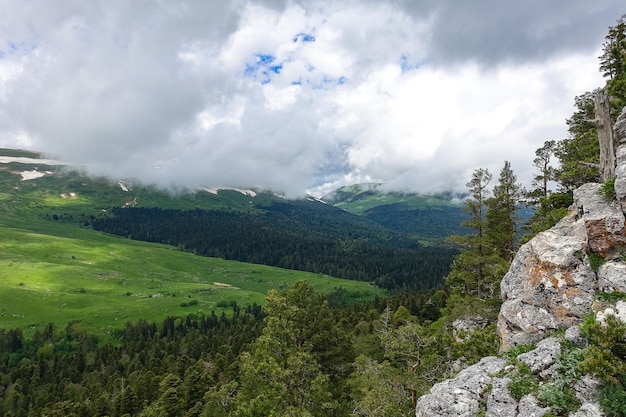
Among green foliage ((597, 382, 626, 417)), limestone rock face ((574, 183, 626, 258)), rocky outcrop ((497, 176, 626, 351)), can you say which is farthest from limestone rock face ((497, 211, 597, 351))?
green foliage ((597, 382, 626, 417))

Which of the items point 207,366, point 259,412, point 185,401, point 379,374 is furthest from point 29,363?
point 379,374

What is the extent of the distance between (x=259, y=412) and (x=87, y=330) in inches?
6375

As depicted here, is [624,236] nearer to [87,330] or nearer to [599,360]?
[599,360]

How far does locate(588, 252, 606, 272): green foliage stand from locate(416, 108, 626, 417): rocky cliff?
43 millimetres

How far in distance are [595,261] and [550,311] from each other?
3661 millimetres

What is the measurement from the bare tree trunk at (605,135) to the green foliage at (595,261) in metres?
8.98

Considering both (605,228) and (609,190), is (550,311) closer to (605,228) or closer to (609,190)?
(605,228)

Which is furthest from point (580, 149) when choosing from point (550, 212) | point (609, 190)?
point (609, 190)

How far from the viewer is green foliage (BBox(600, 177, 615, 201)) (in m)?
20.4

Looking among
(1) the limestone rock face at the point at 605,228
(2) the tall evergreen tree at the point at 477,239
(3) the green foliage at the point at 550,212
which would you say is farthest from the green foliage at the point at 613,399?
(2) the tall evergreen tree at the point at 477,239

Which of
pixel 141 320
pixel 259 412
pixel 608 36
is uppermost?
pixel 608 36

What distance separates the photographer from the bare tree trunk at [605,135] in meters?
25.0

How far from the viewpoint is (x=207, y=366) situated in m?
85.3

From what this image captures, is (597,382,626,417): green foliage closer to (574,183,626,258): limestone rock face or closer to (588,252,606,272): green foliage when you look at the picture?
(588,252,606,272): green foliage
